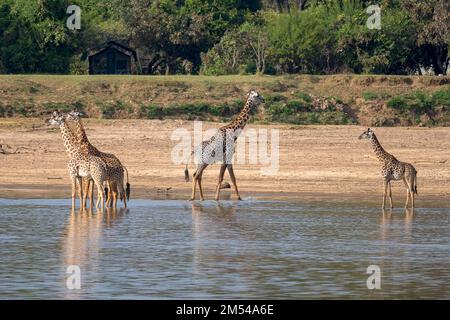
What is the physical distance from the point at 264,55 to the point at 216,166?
24.7m

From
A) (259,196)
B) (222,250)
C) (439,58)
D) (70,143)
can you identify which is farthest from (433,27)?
(222,250)

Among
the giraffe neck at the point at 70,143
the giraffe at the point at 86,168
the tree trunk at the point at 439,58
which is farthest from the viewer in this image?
the tree trunk at the point at 439,58

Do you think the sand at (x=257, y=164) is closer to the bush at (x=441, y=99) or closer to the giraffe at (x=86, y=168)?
the giraffe at (x=86, y=168)

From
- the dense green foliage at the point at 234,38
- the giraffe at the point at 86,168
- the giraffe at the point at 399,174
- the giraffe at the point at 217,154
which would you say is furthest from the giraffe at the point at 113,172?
the dense green foliage at the point at 234,38

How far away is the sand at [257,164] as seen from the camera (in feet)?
74.4

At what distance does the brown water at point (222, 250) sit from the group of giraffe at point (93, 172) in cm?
41

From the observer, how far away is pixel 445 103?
1566 inches

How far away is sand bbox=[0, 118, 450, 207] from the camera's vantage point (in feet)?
74.4

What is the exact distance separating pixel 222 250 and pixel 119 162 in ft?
13.8

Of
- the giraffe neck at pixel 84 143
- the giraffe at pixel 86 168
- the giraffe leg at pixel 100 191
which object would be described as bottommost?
the giraffe leg at pixel 100 191

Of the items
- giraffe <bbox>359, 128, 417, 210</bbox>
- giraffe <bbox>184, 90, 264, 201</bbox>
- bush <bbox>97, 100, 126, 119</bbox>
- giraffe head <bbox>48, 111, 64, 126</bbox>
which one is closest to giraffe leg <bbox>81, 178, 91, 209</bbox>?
giraffe head <bbox>48, 111, 64, 126</bbox>

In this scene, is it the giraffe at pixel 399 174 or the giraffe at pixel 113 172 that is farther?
the giraffe at pixel 399 174
